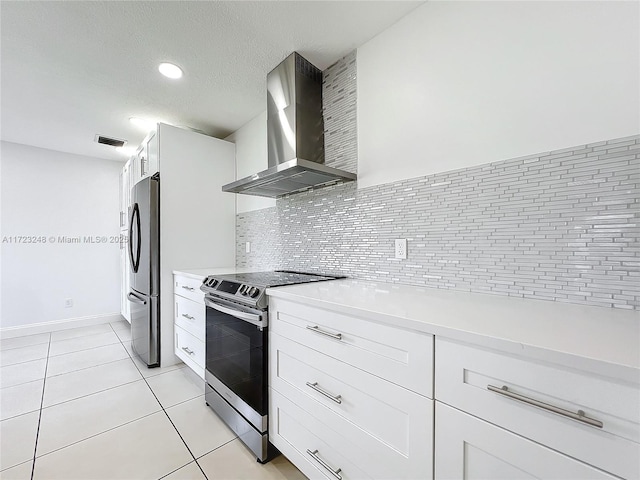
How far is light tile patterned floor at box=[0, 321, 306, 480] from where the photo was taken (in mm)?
1357

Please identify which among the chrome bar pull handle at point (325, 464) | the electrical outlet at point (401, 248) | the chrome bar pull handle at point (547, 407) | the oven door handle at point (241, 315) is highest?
the electrical outlet at point (401, 248)

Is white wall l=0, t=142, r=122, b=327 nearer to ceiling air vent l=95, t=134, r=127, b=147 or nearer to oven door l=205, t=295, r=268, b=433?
ceiling air vent l=95, t=134, r=127, b=147

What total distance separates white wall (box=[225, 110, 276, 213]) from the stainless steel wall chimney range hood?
0.58 m

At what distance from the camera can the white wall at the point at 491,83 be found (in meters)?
0.99

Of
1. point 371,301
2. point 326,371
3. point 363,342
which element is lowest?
point 326,371

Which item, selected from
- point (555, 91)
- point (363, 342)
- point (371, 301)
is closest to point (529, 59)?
point (555, 91)

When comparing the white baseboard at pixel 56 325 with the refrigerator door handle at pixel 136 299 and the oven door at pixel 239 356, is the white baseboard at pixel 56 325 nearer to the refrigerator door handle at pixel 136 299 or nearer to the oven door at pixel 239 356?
the refrigerator door handle at pixel 136 299

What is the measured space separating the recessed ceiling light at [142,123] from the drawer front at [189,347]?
2150 mm

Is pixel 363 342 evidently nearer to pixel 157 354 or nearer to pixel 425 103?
pixel 425 103

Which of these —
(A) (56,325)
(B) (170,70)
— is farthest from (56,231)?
(B) (170,70)

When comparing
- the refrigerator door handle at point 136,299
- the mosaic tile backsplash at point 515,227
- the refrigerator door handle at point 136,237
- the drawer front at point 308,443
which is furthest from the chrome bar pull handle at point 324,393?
the refrigerator door handle at point 136,237

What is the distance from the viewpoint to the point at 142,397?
2000 mm

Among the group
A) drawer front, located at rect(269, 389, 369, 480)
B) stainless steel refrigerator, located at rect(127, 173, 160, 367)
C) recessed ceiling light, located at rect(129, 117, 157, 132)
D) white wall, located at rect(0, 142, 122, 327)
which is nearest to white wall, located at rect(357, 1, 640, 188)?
drawer front, located at rect(269, 389, 369, 480)

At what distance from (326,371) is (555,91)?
1.46 metres
